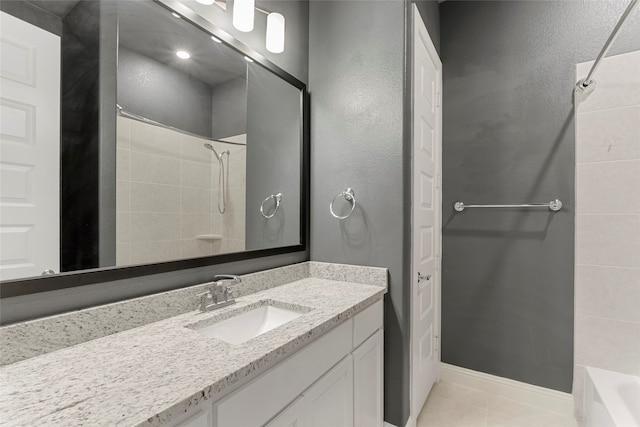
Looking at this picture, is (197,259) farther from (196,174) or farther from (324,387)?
(324,387)

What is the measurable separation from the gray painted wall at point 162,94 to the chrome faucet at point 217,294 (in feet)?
2.10

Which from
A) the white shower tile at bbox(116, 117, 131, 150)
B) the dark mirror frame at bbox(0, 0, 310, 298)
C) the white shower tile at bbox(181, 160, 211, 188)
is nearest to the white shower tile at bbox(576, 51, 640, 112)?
the dark mirror frame at bbox(0, 0, 310, 298)

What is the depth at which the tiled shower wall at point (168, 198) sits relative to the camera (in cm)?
109

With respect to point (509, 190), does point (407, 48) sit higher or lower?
higher

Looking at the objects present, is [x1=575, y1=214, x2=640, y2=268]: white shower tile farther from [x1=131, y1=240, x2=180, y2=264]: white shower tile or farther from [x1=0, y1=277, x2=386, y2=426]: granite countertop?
[x1=131, y1=240, x2=180, y2=264]: white shower tile

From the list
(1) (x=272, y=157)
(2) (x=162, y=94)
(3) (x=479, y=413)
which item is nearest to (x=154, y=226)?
(2) (x=162, y=94)

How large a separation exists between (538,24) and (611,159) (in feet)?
3.35

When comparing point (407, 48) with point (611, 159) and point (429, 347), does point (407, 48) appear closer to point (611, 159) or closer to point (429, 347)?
point (611, 159)

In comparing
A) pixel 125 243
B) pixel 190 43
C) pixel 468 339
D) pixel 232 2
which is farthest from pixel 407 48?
pixel 468 339

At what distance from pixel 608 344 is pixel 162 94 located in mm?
2690

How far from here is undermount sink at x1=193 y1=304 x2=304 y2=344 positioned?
3.87 feet

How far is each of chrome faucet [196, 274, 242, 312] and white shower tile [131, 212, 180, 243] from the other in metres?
0.24

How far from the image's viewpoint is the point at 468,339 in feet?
7.47

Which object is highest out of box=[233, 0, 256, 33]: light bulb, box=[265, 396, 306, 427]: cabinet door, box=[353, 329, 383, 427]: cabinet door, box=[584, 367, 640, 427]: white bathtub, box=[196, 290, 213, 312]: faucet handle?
box=[233, 0, 256, 33]: light bulb
